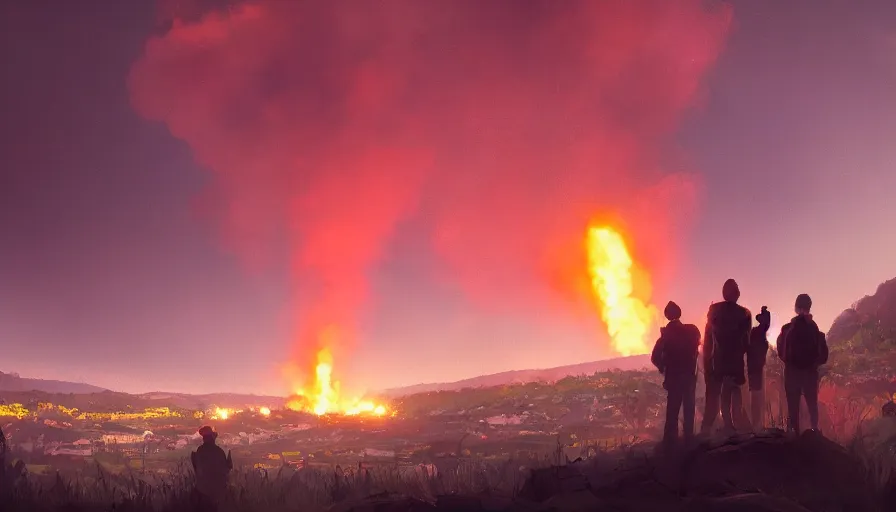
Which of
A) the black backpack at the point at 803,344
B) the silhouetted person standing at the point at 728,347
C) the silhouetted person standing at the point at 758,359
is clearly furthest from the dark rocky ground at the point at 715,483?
the silhouetted person standing at the point at 758,359

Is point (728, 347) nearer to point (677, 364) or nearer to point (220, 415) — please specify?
point (677, 364)

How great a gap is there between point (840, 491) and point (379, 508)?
7.02m

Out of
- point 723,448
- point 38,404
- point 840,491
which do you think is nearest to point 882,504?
point 840,491

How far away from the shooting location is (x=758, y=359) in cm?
1594

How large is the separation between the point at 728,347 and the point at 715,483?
5.31m

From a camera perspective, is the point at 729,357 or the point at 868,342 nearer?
the point at 729,357

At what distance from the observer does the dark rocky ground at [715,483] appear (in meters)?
9.30

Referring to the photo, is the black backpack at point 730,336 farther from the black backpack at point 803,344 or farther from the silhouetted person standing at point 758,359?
the black backpack at point 803,344

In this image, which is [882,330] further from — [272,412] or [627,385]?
[272,412]

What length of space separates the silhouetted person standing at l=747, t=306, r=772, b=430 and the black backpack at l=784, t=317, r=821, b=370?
62 centimetres

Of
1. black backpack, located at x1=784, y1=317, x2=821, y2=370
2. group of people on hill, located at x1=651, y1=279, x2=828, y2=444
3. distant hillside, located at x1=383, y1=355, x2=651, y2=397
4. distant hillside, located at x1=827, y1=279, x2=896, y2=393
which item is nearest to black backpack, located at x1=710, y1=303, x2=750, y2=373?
group of people on hill, located at x1=651, y1=279, x2=828, y2=444

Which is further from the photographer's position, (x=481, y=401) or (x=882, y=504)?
(x=481, y=401)

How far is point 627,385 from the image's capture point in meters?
48.9

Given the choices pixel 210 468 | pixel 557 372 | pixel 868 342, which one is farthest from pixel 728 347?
pixel 557 372
